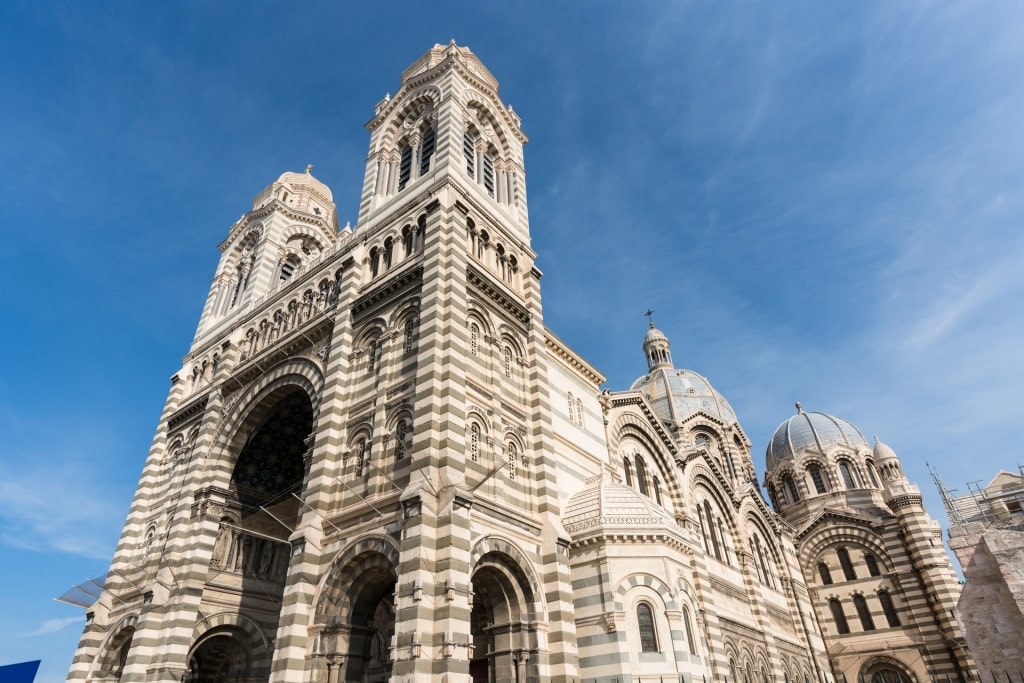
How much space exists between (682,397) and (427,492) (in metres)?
36.4

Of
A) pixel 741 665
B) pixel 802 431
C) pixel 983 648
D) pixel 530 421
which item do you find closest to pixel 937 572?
pixel 983 648

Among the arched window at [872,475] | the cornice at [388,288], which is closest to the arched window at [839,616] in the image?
the arched window at [872,475]

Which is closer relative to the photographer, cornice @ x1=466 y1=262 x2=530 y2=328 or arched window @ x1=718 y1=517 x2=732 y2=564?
cornice @ x1=466 y1=262 x2=530 y2=328

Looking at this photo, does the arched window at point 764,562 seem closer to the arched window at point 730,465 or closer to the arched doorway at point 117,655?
the arched window at point 730,465

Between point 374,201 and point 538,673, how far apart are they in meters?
17.5

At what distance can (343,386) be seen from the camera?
62.4 feet

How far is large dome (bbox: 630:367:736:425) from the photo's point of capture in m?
45.9

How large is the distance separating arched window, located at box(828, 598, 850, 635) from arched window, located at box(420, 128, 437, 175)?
35613 millimetres

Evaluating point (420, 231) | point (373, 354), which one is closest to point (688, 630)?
Answer: point (373, 354)

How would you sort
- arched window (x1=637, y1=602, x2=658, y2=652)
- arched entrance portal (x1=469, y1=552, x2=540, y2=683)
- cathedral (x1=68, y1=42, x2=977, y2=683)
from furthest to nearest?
arched window (x1=637, y1=602, x2=658, y2=652) < cathedral (x1=68, y1=42, x2=977, y2=683) < arched entrance portal (x1=469, y1=552, x2=540, y2=683)

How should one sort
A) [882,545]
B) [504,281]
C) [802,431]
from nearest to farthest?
[504,281] < [882,545] < [802,431]

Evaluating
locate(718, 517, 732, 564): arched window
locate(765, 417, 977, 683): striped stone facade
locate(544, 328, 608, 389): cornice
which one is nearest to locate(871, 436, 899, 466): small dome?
locate(765, 417, 977, 683): striped stone facade

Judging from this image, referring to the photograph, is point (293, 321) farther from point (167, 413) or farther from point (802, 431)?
point (802, 431)

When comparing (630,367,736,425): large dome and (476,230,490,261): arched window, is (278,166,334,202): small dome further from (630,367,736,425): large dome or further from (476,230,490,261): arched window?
(630,367,736,425): large dome
